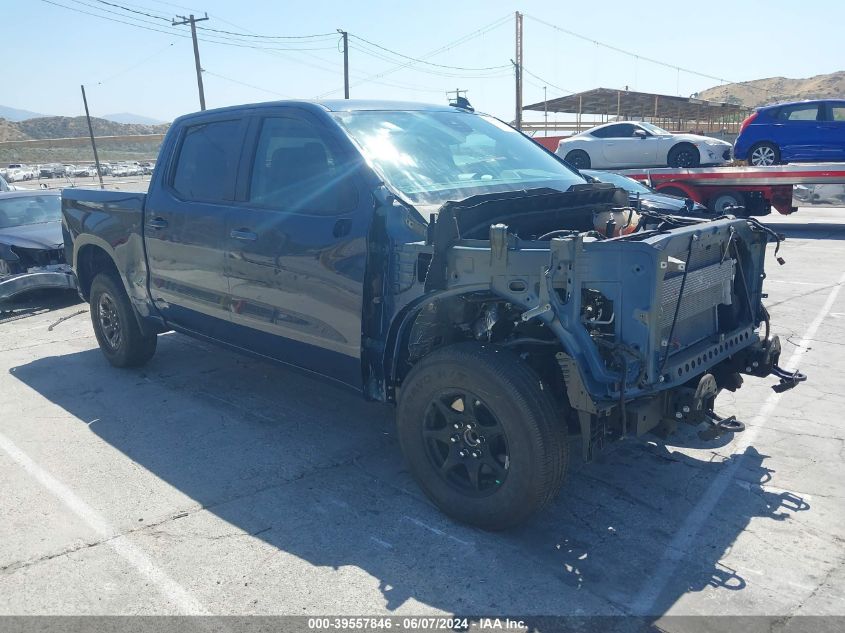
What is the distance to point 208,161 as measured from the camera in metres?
4.81

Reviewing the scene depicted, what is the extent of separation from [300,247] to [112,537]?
1.75 meters

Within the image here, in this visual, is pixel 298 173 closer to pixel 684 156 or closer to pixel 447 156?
pixel 447 156

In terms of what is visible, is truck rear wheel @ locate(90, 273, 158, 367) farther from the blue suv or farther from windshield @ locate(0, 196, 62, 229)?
the blue suv

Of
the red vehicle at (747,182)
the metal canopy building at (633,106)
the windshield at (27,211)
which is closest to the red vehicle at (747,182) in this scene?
the red vehicle at (747,182)

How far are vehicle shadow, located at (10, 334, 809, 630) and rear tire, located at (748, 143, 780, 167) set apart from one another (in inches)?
553

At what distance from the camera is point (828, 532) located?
3363mm

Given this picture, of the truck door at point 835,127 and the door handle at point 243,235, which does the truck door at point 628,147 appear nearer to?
the truck door at point 835,127

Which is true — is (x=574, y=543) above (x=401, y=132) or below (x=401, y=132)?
below

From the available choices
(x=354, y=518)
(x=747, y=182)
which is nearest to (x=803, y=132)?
(x=747, y=182)

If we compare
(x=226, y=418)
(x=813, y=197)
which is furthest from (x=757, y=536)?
(x=813, y=197)

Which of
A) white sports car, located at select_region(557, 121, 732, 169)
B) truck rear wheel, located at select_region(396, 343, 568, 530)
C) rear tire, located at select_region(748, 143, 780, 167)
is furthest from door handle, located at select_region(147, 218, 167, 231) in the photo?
rear tire, located at select_region(748, 143, 780, 167)

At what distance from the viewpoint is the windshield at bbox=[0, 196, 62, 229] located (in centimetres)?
1022

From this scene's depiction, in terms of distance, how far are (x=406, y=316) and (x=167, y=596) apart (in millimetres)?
1633

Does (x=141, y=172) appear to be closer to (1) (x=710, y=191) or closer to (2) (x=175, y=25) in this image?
(2) (x=175, y=25)
